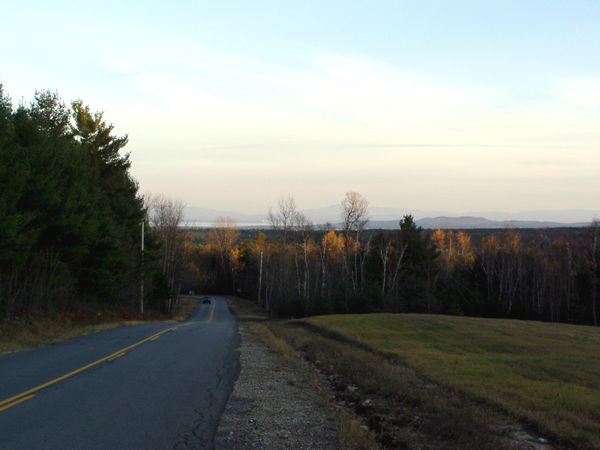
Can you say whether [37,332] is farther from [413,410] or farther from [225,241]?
[225,241]

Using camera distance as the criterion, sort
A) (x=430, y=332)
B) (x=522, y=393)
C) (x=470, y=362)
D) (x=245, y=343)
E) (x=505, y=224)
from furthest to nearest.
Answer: (x=505, y=224), (x=430, y=332), (x=245, y=343), (x=470, y=362), (x=522, y=393)

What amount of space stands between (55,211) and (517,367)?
19.7 m

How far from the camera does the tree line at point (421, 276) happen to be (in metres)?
50.8

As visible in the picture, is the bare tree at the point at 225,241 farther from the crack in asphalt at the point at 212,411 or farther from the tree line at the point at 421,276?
the crack in asphalt at the point at 212,411

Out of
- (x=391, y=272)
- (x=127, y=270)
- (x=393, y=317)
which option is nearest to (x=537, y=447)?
(x=393, y=317)

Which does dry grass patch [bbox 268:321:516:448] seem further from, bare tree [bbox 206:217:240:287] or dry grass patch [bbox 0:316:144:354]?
bare tree [bbox 206:217:240:287]

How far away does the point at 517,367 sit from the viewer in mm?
13977

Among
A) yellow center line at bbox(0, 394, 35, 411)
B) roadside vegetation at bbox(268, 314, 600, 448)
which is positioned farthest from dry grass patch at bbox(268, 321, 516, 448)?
yellow center line at bbox(0, 394, 35, 411)

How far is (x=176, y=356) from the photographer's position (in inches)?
538

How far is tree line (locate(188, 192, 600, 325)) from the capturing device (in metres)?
50.8

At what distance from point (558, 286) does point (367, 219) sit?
83.8 feet

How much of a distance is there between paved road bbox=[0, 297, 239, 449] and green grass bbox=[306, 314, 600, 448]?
5.24m

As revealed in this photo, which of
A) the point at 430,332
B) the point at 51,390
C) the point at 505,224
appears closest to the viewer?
the point at 51,390

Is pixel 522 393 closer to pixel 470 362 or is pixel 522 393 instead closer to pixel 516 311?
pixel 470 362
